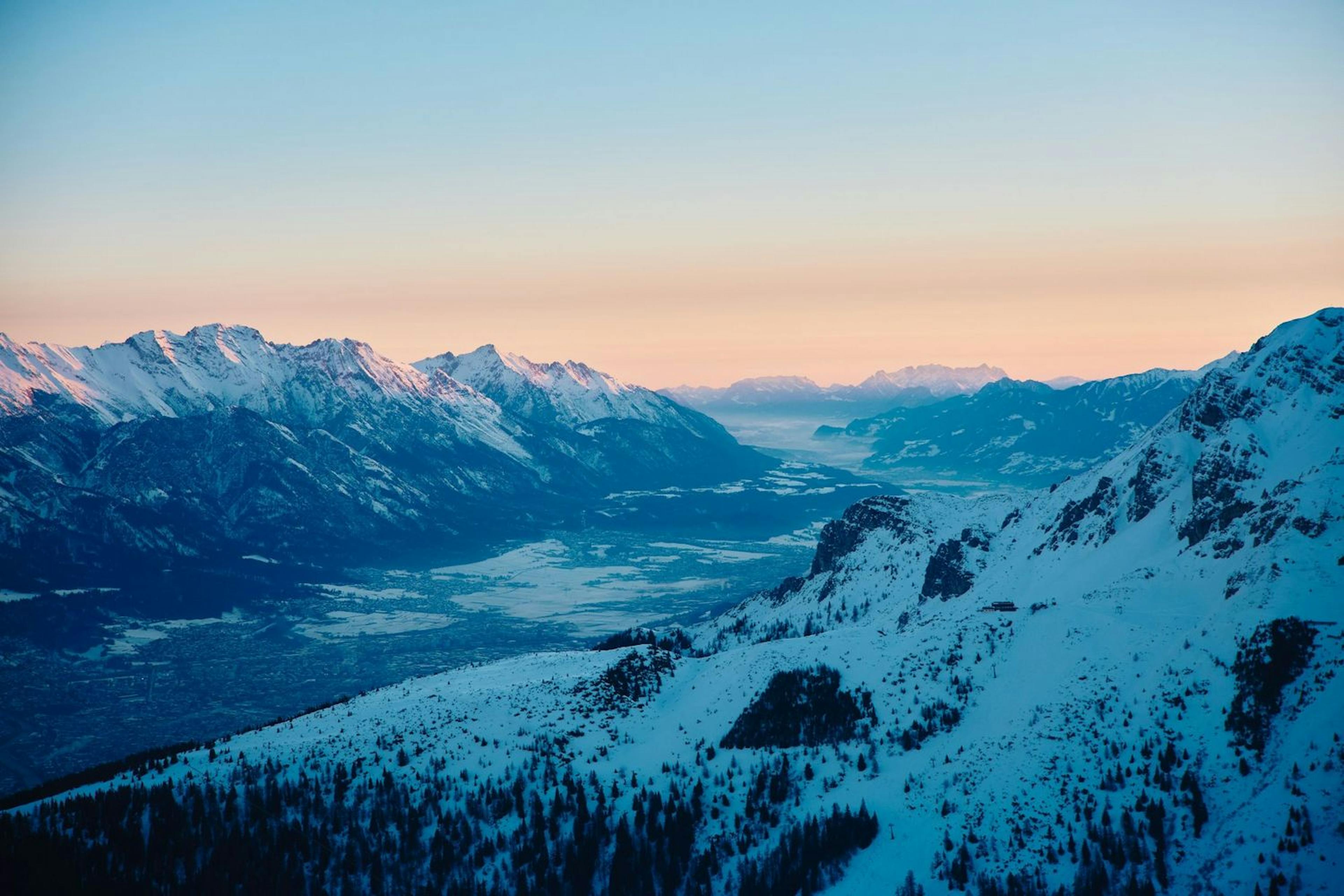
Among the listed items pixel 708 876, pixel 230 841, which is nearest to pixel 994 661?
pixel 708 876

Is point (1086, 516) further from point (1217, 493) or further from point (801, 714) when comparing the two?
point (801, 714)

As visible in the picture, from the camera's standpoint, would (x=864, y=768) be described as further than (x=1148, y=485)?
No

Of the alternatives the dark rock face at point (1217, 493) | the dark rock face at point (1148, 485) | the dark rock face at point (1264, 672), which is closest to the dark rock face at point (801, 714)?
the dark rock face at point (1264, 672)

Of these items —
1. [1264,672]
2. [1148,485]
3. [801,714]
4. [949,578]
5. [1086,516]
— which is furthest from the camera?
[949,578]

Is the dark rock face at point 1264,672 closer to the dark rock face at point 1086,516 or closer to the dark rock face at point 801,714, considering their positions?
the dark rock face at point 801,714

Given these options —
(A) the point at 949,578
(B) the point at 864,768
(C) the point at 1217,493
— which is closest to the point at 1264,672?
(B) the point at 864,768

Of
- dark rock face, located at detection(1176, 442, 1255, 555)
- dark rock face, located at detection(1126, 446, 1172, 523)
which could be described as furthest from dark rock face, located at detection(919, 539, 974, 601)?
dark rock face, located at detection(1176, 442, 1255, 555)
